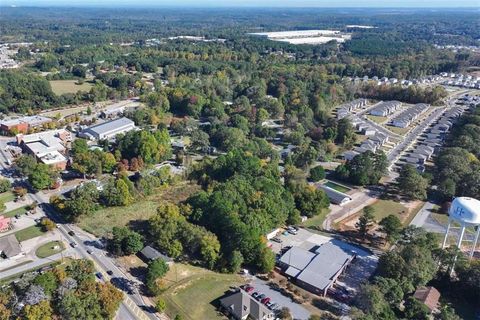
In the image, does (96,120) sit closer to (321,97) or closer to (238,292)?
(321,97)

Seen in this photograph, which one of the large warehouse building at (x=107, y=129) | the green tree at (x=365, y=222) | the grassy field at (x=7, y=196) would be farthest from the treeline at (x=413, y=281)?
the large warehouse building at (x=107, y=129)

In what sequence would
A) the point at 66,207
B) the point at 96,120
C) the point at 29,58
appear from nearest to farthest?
the point at 66,207
the point at 96,120
the point at 29,58

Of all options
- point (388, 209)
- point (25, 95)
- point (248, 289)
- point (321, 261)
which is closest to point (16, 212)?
point (248, 289)

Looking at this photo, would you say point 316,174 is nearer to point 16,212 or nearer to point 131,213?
point 131,213

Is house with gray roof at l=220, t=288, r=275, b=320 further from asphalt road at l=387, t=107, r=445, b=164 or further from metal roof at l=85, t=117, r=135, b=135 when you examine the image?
metal roof at l=85, t=117, r=135, b=135

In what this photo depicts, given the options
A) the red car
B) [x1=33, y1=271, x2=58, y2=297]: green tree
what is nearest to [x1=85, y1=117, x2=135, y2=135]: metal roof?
[x1=33, y1=271, x2=58, y2=297]: green tree

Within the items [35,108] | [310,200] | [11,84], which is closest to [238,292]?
[310,200]
